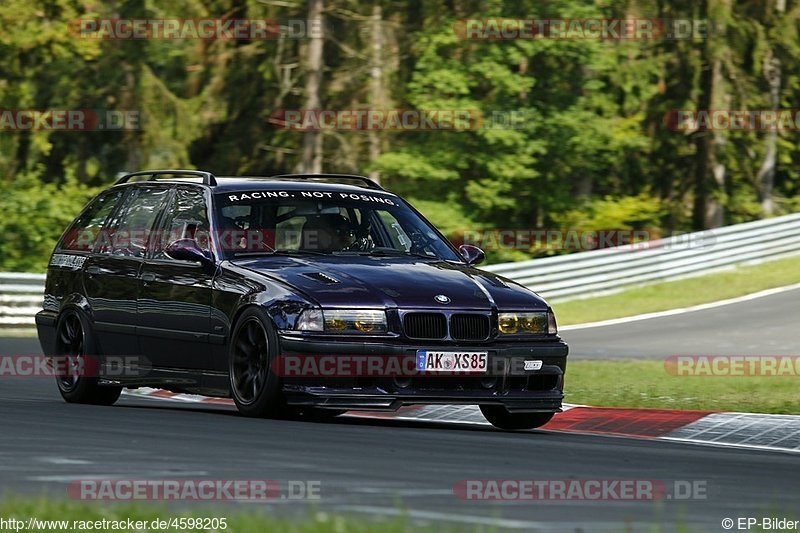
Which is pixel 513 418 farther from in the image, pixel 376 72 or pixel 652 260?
pixel 376 72

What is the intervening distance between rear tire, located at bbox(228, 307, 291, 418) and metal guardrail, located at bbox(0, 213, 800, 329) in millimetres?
16432

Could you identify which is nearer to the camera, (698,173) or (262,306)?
(262,306)

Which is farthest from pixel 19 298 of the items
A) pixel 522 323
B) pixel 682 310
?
pixel 522 323

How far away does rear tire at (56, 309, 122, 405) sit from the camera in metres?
12.1

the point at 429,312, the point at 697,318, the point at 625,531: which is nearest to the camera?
the point at 625,531

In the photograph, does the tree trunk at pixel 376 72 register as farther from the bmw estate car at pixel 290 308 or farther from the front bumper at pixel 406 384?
the front bumper at pixel 406 384

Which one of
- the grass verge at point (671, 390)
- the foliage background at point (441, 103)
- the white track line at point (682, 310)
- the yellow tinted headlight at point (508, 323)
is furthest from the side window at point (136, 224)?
the foliage background at point (441, 103)

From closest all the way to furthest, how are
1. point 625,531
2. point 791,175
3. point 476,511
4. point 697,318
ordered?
point 625,531
point 476,511
point 697,318
point 791,175

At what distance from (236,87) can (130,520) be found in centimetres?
3598

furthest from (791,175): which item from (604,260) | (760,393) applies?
(760,393)

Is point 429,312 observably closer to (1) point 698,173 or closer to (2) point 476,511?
(2) point 476,511

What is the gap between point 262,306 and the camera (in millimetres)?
10273

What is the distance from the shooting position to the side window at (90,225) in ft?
42.0

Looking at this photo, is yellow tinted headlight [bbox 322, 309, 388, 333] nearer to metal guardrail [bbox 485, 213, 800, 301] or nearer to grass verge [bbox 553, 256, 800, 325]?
grass verge [bbox 553, 256, 800, 325]
